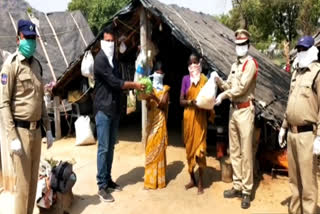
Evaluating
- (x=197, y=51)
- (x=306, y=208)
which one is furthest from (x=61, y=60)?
(x=306, y=208)

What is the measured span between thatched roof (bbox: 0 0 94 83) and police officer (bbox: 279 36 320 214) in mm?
8114

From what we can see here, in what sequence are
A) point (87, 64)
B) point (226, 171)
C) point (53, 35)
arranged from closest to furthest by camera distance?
point (226, 171) < point (87, 64) < point (53, 35)

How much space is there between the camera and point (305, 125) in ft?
12.6

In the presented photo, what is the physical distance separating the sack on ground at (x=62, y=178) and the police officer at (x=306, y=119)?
2804 mm

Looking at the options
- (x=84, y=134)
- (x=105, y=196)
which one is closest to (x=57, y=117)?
(x=84, y=134)

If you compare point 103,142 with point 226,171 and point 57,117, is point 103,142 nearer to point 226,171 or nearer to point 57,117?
point 226,171

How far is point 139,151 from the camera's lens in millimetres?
7102

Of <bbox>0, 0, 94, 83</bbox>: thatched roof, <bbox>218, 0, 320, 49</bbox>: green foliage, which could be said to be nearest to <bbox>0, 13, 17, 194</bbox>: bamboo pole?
<bbox>0, 0, 94, 83</bbox>: thatched roof

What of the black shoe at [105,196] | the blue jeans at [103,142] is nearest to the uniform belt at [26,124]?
the blue jeans at [103,142]

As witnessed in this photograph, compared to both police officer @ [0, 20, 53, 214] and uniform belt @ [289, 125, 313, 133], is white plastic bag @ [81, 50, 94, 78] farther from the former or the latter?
uniform belt @ [289, 125, 313, 133]

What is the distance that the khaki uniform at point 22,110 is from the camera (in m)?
3.69

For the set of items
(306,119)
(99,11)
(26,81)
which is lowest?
(99,11)

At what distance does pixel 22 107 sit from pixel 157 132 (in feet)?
6.62

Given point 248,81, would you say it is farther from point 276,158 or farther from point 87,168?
point 87,168
